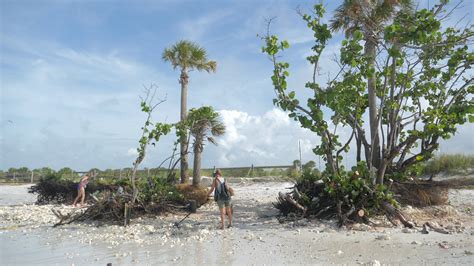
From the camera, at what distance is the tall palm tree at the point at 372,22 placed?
37.4 feet

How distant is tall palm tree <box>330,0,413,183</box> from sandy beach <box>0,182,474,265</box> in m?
2.18

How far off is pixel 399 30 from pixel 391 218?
4312mm

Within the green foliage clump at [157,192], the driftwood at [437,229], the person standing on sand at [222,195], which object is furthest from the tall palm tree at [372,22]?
the green foliage clump at [157,192]

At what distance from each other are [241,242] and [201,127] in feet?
29.2

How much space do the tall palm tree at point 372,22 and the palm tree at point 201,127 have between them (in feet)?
18.3

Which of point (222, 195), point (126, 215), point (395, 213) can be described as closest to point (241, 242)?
point (222, 195)

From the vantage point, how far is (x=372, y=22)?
37.0 feet

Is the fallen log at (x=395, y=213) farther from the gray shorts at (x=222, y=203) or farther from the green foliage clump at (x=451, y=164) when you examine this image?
the green foliage clump at (x=451, y=164)

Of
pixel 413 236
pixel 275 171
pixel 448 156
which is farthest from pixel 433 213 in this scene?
pixel 275 171

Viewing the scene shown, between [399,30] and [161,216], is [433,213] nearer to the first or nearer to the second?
[399,30]

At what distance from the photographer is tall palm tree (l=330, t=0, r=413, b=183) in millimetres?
11414

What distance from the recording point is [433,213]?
39.1 feet

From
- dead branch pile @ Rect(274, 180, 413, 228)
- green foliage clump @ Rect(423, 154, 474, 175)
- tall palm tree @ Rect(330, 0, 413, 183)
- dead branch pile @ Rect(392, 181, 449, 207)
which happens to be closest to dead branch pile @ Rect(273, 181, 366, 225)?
dead branch pile @ Rect(274, 180, 413, 228)

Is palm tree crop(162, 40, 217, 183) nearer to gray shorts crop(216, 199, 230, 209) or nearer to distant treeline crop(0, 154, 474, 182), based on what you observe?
distant treeline crop(0, 154, 474, 182)
